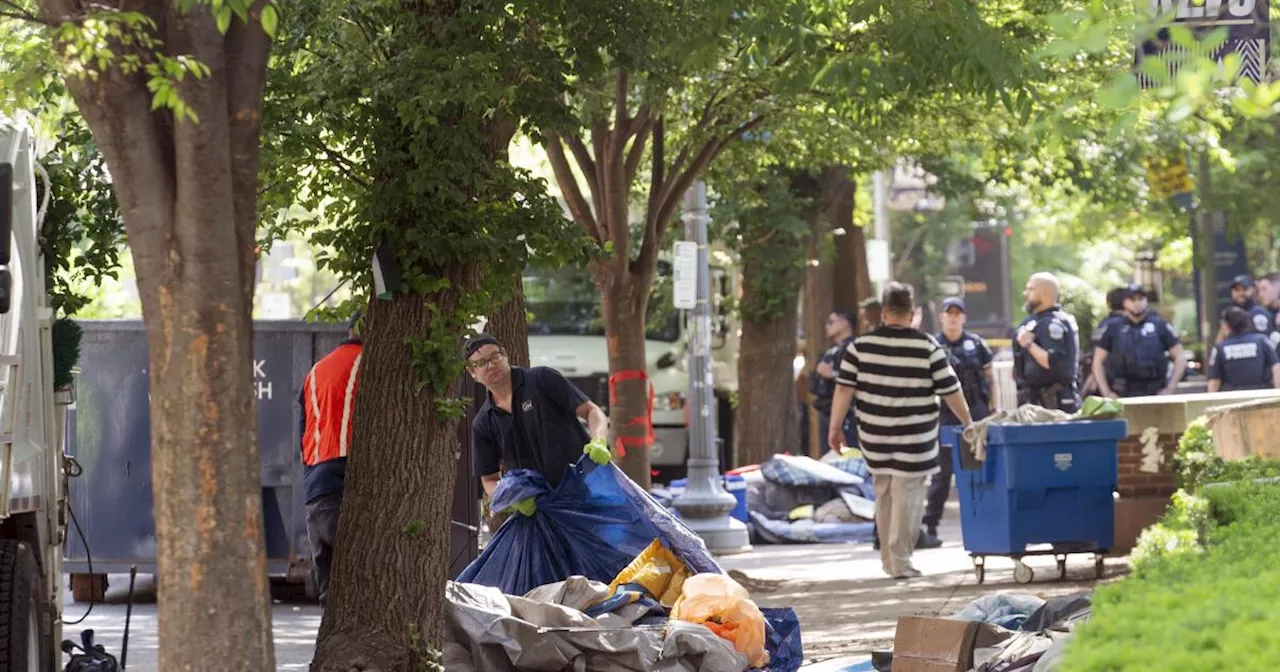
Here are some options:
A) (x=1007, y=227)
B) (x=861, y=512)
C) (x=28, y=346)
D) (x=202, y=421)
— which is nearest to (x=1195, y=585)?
(x=202, y=421)

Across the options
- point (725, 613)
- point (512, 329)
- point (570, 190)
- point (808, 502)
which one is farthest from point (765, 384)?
point (725, 613)

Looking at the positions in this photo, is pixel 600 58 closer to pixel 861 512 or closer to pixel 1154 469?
pixel 1154 469

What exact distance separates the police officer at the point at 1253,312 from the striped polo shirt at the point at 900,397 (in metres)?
5.78

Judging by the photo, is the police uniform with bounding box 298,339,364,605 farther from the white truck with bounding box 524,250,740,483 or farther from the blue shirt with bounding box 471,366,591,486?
the white truck with bounding box 524,250,740,483

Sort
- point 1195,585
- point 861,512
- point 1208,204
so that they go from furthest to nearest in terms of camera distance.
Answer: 1. point 1208,204
2. point 861,512
3. point 1195,585

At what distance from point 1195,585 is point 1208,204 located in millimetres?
24833

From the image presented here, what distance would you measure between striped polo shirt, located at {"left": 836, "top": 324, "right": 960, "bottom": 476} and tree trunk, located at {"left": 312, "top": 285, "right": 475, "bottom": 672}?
5.55 meters

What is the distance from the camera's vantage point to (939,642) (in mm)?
8445

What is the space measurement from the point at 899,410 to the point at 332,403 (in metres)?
5.05

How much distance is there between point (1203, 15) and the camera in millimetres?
8734

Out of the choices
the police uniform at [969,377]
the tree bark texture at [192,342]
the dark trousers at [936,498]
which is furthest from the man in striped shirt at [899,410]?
the tree bark texture at [192,342]

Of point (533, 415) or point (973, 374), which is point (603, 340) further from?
point (533, 415)

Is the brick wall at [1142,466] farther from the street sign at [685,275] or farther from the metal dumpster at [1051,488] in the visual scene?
the street sign at [685,275]

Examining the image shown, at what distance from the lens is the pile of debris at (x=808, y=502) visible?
18281 millimetres
